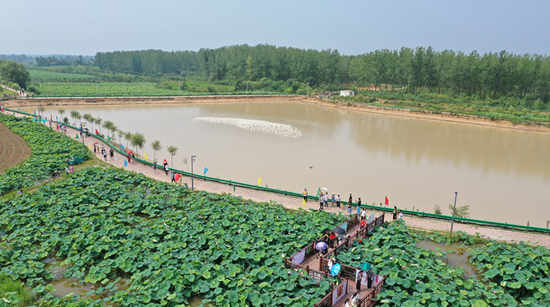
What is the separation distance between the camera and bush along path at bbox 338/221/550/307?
11969mm

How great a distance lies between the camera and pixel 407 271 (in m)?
13.2

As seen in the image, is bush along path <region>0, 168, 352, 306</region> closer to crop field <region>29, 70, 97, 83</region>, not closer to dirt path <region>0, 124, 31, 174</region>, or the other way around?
dirt path <region>0, 124, 31, 174</region>

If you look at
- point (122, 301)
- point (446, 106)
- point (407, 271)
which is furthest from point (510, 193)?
point (446, 106)

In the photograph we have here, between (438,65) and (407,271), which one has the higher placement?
(438,65)

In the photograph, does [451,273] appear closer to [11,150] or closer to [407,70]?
[11,150]

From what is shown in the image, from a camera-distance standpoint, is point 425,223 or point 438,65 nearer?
point 425,223

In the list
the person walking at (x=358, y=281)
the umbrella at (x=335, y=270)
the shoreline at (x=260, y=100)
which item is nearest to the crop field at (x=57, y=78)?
the shoreline at (x=260, y=100)

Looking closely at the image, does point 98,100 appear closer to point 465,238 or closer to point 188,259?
point 188,259

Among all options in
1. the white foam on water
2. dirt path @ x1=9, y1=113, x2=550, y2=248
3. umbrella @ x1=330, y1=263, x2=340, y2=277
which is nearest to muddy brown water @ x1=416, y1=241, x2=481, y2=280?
dirt path @ x1=9, y1=113, x2=550, y2=248

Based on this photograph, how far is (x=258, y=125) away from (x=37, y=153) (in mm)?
26234

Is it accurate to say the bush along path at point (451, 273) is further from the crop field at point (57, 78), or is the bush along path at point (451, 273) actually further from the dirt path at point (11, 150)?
the crop field at point (57, 78)

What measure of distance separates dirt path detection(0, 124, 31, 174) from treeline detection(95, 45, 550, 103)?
67.3 metres

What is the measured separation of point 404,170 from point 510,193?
7405 mm

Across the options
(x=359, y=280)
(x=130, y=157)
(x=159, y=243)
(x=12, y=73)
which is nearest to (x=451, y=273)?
(x=359, y=280)
